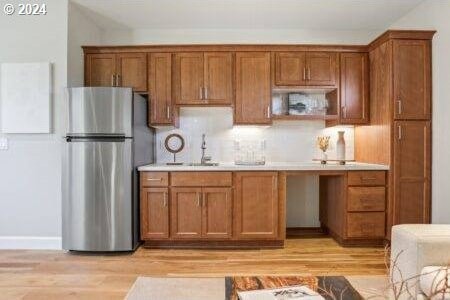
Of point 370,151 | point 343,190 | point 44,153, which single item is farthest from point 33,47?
point 370,151

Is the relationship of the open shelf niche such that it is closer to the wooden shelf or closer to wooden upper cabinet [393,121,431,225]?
the wooden shelf

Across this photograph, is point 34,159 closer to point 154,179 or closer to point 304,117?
point 154,179

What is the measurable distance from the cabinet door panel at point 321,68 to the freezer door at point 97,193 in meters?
2.26

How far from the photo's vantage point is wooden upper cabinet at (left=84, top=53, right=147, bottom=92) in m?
3.98

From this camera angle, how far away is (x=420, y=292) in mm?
1666

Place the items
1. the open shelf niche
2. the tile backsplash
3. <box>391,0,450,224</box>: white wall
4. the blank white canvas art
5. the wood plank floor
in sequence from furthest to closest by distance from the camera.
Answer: the tile backsplash < the open shelf niche < the blank white canvas art < <box>391,0,450,224</box>: white wall < the wood plank floor

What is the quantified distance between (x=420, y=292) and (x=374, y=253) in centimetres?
196

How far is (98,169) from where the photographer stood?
340 cm

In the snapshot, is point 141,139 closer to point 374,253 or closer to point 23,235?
point 23,235

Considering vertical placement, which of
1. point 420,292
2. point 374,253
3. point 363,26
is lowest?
point 374,253

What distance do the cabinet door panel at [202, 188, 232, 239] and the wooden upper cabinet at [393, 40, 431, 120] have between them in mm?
2009

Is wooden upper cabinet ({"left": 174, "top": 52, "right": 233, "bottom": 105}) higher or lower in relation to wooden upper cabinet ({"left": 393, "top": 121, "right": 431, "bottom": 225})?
higher

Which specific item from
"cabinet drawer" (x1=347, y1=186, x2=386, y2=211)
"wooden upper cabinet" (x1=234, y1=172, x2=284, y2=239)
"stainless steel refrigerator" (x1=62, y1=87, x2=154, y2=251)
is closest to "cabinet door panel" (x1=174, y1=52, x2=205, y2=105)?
"stainless steel refrigerator" (x1=62, y1=87, x2=154, y2=251)

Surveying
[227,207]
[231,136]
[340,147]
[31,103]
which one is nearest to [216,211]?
[227,207]
